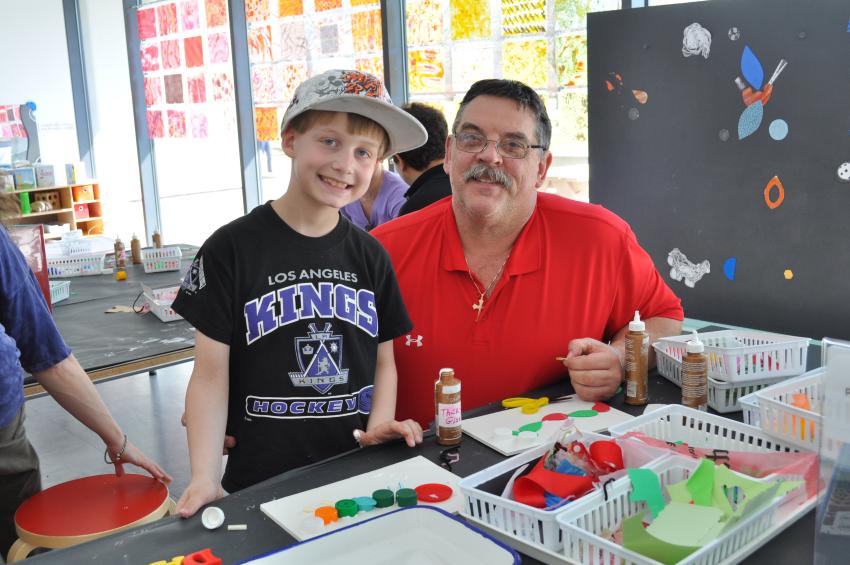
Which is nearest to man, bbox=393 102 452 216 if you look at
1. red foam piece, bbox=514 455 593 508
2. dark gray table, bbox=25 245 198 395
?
dark gray table, bbox=25 245 198 395

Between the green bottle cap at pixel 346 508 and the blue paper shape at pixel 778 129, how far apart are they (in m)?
2.31

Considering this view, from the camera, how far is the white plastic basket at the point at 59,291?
343cm

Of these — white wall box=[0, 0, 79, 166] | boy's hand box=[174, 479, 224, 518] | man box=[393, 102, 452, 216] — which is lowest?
boy's hand box=[174, 479, 224, 518]

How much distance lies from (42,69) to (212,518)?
866cm

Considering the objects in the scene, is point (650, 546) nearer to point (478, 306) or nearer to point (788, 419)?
point (788, 419)

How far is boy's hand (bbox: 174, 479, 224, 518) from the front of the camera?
127 cm

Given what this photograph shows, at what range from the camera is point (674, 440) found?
155 centimetres

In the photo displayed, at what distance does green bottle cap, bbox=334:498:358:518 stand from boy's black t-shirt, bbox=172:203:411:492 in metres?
0.44

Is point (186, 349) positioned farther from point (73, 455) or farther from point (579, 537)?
point (579, 537)

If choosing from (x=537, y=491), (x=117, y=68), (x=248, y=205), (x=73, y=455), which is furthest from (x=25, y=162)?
(x=537, y=491)

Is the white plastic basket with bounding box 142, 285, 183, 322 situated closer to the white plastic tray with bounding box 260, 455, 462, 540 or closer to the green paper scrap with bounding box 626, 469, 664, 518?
the white plastic tray with bounding box 260, 455, 462, 540

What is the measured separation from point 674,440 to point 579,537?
55 centimetres

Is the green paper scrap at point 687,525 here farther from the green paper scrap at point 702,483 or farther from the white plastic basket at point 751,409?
the white plastic basket at point 751,409

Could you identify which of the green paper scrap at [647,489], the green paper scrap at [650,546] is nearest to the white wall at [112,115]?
the green paper scrap at [647,489]
